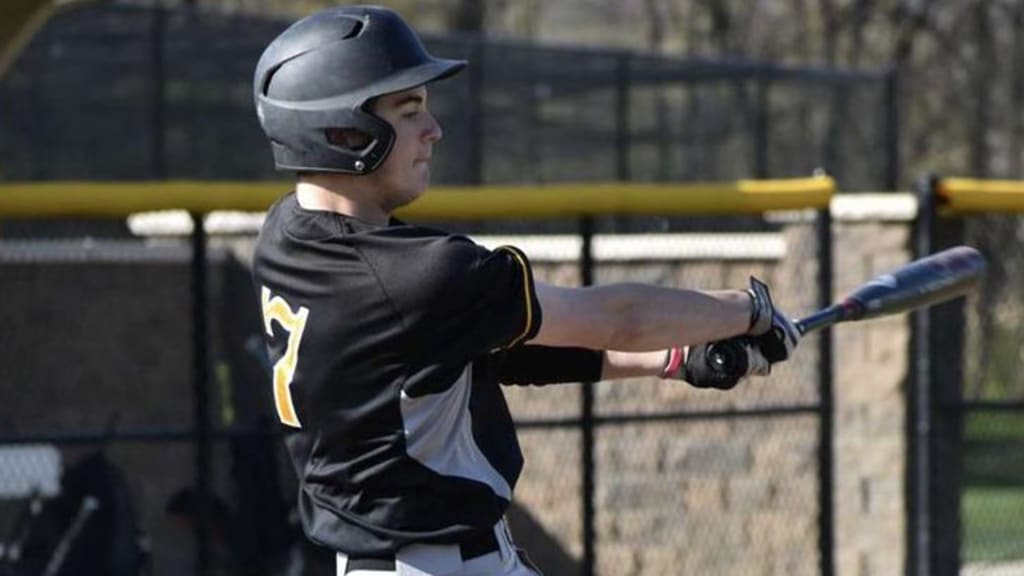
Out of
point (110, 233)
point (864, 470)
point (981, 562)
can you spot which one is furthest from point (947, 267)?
point (981, 562)

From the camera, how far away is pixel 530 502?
25.4ft

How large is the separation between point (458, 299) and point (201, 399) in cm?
281

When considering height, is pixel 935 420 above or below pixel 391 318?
below

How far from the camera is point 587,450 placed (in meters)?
6.77

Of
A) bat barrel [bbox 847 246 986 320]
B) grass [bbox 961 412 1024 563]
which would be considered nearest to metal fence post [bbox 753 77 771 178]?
grass [bbox 961 412 1024 563]

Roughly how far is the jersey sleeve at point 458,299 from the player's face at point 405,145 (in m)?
0.18

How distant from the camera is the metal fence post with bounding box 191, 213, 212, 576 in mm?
6242

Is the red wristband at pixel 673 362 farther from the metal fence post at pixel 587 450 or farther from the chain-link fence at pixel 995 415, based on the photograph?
the chain-link fence at pixel 995 415

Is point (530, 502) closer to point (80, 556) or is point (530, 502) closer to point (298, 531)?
point (298, 531)

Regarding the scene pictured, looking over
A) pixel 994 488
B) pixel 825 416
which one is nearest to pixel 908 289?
pixel 825 416

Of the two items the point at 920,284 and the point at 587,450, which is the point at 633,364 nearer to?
the point at 920,284

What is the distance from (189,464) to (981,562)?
13.6ft

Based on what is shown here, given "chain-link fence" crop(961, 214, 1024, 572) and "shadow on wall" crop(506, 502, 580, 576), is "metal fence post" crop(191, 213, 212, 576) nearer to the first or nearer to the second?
"shadow on wall" crop(506, 502, 580, 576)

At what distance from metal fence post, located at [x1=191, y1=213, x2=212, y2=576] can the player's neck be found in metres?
2.54
